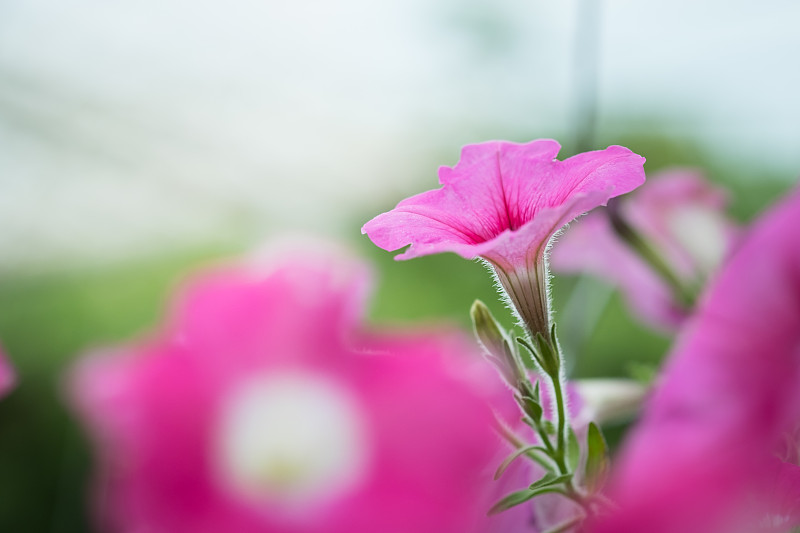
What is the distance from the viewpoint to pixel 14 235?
980 mm

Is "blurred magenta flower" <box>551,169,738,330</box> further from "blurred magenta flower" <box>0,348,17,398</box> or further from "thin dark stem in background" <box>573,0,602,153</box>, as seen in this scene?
"blurred magenta flower" <box>0,348,17,398</box>

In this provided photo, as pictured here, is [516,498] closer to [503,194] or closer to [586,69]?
[503,194]

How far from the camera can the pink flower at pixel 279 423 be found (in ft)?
0.26

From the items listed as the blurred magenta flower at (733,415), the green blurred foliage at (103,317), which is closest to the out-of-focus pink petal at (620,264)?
the blurred magenta flower at (733,415)

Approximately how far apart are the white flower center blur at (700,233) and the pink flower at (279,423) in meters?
0.22

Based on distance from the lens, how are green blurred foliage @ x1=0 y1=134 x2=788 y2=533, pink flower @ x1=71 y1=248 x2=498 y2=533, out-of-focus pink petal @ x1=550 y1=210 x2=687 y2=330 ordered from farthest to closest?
green blurred foliage @ x1=0 y1=134 x2=788 y2=533 < out-of-focus pink petal @ x1=550 y1=210 x2=687 y2=330 < pink flower @ x1=71 y1=248 x2=498 y2=533

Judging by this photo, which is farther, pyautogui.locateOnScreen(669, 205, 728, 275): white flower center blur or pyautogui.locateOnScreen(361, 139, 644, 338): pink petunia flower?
pyautogui.locateOnScreen(669, 205, 728, 275): white flower center blur

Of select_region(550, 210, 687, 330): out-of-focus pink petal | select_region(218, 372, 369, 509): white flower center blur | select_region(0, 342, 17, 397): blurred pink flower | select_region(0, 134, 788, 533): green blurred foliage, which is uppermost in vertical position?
select_region(218, 372, 369, 509): white flower center blur

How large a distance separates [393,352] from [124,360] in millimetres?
32

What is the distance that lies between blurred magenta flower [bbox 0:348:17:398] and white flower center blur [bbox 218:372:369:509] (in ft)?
0.23

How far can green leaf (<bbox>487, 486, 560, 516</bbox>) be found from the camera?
0.13 meters

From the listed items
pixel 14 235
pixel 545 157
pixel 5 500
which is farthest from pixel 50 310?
pixel 545 157

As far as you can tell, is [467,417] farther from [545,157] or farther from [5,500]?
[5,500]

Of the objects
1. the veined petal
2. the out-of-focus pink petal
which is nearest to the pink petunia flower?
the veined petal
